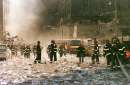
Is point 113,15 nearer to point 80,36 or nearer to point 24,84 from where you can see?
point 80,36

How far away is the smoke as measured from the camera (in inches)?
2667

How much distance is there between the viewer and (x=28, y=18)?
6900 centimetres

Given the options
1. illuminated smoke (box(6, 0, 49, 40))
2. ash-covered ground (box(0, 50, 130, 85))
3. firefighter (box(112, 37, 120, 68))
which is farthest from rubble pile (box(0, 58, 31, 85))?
illuminated smoke (box(6, 0, 49, 40))

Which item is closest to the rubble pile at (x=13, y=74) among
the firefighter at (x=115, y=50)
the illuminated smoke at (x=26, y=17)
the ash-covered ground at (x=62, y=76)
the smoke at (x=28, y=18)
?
the ash-covered ground at (x=62, y=76)

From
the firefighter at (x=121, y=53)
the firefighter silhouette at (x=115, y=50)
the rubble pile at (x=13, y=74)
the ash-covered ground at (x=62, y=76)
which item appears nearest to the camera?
the ash-covered ground at (x=62, y=76)

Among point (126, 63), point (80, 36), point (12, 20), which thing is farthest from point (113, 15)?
point (126, 63)

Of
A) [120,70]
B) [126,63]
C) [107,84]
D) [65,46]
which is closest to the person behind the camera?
→ [107,84]

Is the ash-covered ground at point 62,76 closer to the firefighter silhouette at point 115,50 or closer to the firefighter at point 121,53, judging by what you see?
the firefighter silhouette at point 115,50

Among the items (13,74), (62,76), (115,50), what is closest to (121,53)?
(115,50)

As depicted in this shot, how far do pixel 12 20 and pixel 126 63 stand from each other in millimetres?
52670

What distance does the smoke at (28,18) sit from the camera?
222ft

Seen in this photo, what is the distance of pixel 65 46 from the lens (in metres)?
36.6

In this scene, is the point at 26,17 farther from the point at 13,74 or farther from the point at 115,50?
the point at 13,74

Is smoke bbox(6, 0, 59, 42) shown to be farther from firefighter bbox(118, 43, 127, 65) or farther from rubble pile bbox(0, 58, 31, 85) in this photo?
firefighter bbox(118, 43, 127, 65)
